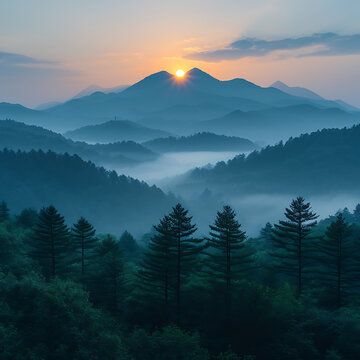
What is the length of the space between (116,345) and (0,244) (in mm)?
22876

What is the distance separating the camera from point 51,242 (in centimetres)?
3631

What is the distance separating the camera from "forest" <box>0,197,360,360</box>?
21.3m

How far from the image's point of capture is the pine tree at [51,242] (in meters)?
35.9

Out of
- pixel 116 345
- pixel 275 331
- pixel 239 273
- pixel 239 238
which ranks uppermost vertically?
pixel 239 238

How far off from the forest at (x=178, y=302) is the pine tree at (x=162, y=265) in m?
0.10

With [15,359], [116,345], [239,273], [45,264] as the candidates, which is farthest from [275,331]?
[45,264]

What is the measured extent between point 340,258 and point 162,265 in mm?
16439

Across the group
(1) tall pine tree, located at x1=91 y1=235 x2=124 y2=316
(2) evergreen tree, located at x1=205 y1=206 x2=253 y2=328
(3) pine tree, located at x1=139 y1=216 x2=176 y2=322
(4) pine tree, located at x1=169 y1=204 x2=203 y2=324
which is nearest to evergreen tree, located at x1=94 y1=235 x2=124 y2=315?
(1) tall pine tree, located at x1=91 y1=235 x2=124 y2=316

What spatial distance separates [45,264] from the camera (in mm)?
36938

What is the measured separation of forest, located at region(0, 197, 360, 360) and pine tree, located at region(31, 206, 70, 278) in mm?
103

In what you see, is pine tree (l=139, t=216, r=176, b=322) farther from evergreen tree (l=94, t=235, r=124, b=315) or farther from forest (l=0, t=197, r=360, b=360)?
evergreen tree (l=94, t=235, r=124, b=315)

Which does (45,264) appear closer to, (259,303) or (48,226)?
(48,226)

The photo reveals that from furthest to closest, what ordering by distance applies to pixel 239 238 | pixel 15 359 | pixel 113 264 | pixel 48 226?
pixel 48 226 → pixel 113 264 → pixel 239 238 → pixel 15 359

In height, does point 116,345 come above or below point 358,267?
A: below
